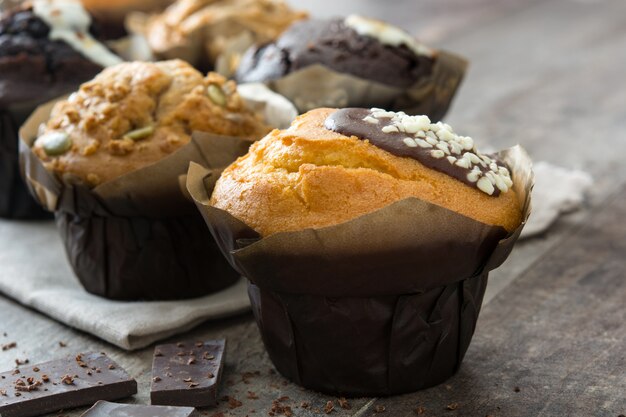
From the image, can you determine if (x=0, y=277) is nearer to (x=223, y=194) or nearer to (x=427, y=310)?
(x=223, y=194)

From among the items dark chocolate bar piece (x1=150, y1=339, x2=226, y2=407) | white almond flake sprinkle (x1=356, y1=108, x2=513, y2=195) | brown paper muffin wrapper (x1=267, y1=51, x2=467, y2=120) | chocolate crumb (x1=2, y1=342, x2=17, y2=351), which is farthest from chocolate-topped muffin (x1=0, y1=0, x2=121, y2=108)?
white almond flake sprinkle (x1=356, y1=108, x2=513, y2=195)

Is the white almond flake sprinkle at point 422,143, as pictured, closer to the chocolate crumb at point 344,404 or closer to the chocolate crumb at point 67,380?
the chocolate crumb at point 344,404

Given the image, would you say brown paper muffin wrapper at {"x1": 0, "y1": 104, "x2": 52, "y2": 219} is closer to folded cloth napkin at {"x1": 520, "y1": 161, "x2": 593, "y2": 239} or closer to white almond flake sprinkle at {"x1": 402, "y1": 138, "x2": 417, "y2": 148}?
white almond flake sprinkle at {"x1": 402, "y1": 138, "x2": 417, "y2": 148}

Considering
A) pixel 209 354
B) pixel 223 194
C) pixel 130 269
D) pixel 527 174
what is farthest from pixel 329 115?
pixel 130 269

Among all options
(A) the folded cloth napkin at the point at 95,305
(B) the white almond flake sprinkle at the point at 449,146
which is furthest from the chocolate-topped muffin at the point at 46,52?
(B) the white almond flake sprinkle at the point at 449,146

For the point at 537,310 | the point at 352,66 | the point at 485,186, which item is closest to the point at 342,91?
the point at 352,66

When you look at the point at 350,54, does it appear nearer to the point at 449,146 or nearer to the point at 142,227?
the point at 142,227
